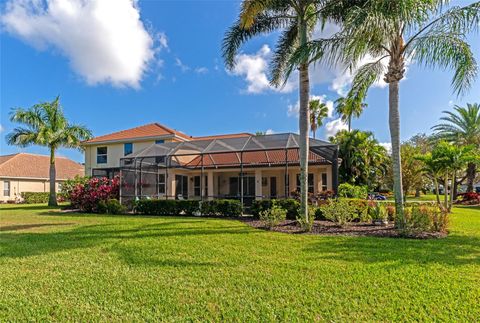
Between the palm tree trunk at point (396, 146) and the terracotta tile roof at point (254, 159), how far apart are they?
8.96m

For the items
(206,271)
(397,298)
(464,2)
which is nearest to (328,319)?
(397,298)

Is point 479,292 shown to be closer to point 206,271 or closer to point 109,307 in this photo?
point 206,271

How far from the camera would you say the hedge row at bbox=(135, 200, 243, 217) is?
14.2 m

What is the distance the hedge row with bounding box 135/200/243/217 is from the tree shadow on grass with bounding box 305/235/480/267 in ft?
21.5

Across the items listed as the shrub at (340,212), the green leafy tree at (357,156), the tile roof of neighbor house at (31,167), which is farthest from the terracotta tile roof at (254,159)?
the tile roof of neighbor house at (31,167)

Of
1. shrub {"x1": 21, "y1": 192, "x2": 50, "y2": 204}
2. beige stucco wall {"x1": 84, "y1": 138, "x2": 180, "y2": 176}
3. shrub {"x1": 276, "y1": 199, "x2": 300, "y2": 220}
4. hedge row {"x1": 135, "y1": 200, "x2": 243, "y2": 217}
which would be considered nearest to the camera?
shrub {"x1": 276, "y1": 199, "x2": 300, "y2": 220}

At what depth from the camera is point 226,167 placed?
21.2 m

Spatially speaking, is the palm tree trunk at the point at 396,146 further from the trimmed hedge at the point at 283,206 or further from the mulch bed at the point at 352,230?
the trimmed hedge at the point at 283,206

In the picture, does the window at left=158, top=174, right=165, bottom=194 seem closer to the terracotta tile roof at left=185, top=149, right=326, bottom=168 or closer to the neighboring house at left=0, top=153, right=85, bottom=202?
the terracotta tile roof at left=185, top=149, right=326, bottom=168

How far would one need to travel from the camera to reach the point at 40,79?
20.1m

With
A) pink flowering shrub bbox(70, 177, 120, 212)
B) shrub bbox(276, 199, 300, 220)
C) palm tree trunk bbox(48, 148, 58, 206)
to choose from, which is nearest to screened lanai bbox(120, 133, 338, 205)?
pink flowering shrub bbox(70, 177, 120, 212)

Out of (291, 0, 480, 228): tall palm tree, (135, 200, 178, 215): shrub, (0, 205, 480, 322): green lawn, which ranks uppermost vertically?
(291, 0, 480, 228): tall palm tree

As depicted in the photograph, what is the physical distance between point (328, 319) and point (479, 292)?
2.76 meters

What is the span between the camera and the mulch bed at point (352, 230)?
9.02 meters
